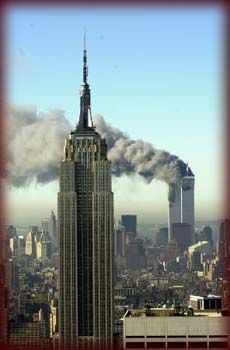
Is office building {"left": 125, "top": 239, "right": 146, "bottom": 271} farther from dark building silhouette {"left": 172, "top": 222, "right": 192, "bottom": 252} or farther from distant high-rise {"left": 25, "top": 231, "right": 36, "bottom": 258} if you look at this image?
distant high-rise {"left": 25, "top": 231, "right": 36, "bottom": 258}

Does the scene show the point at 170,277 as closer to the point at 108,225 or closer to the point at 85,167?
the point at 108,225

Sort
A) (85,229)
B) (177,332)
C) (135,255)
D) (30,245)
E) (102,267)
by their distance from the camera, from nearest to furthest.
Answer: (177,332), (30,245), (135,255), (102,267), (85,229)

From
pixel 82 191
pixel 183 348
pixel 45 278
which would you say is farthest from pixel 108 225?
pixel 183 348

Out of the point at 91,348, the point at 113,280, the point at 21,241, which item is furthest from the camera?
the point at 113,280

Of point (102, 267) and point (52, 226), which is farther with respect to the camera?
point (102, 267)

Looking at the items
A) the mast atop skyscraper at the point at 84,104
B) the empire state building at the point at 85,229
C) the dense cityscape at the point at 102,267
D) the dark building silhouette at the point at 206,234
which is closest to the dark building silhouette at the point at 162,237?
the dense cityscape at the point at 102,267

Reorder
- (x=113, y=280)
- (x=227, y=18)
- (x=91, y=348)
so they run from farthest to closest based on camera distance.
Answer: (x=113, y=280)
(x=91, y=348)
(x=227, y=18)

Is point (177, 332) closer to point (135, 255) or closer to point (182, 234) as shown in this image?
point (135, 255)

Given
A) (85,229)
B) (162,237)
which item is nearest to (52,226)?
(85,229)
